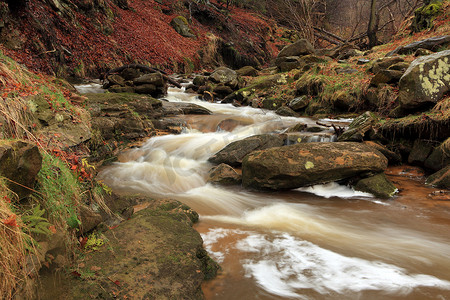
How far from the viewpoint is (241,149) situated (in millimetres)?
6000

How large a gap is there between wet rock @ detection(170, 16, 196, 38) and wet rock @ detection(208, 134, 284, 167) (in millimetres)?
15993

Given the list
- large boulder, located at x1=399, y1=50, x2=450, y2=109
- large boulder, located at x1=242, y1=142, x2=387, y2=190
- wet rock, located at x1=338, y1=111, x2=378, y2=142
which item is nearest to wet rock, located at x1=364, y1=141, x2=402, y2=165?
wet rock, located at x1=338, y1=111, x2=378, y2=142

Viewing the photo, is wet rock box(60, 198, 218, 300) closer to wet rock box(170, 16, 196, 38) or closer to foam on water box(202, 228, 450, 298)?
foam on water box(202, 228, 450, 298)

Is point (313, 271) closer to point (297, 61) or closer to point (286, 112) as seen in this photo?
point (286, 112)

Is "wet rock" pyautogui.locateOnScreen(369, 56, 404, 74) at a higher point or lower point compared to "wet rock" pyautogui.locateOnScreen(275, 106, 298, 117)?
higher

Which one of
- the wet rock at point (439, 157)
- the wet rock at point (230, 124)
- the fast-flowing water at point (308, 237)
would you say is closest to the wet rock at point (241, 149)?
the fast-flowing water at point (308, 237)

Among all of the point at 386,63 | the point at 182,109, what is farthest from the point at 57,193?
the point at 386,63

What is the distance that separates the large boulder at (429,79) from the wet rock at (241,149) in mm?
2982

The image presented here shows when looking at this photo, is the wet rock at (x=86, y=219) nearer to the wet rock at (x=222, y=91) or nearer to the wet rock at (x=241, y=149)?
the wet rock at (x=241, y=149)

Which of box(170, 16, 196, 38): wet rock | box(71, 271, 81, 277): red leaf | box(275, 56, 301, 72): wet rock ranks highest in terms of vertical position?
box(170, 16, 196, 38): wet rock

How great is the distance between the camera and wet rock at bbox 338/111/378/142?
5.88m

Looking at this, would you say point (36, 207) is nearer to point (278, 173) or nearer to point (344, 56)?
point (278, 173)

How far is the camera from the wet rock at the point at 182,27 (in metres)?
19.6

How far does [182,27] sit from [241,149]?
55.9ft
